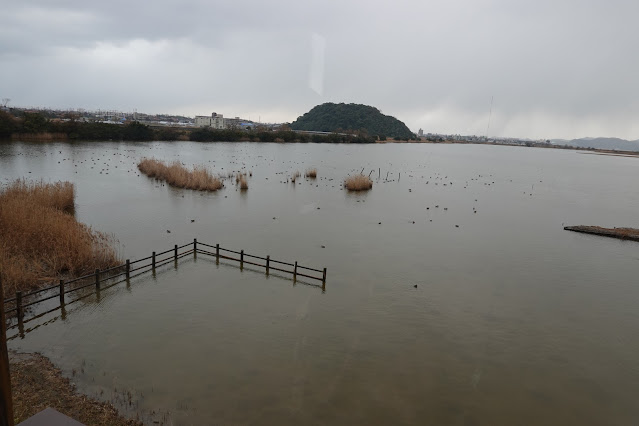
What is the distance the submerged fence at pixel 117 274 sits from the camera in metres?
12.6

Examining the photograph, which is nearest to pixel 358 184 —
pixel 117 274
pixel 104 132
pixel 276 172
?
pixel 276 172

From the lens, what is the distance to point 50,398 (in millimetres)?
8922

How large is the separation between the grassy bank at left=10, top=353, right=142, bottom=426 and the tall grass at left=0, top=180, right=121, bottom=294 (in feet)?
17.8

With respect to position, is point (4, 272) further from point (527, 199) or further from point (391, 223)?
point (527, 199)

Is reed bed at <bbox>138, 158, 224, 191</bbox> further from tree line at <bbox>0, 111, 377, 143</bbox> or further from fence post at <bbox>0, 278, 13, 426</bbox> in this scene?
tree line at <bbox>0, 111, 377, 143</bbox>

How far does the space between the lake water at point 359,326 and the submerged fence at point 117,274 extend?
606 millimetres

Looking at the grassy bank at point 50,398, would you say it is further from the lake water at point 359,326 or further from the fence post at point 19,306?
the fence post at point 19,306

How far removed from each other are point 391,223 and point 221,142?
90.3 meters

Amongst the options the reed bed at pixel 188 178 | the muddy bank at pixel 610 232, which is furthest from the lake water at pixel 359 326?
the reed bed at pixel 188 178

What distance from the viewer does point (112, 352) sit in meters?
11.5

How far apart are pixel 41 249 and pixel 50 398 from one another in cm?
1002

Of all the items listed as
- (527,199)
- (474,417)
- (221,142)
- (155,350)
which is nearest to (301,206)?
(155,350)

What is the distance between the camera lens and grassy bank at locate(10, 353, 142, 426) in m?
8.44

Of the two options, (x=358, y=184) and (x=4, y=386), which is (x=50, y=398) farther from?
(x=358, y=184)
